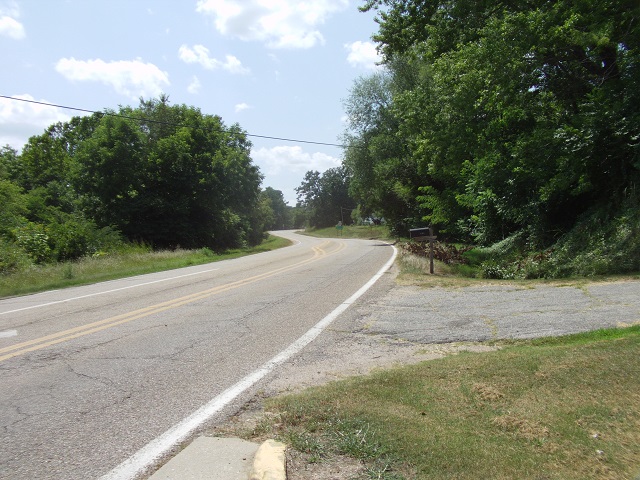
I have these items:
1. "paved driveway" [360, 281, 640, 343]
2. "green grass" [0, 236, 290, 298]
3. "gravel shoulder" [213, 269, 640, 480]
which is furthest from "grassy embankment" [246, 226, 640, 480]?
"green grass" [0, 236, 290, 298]

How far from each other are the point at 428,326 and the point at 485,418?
329 cm

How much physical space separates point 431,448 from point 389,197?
129ft

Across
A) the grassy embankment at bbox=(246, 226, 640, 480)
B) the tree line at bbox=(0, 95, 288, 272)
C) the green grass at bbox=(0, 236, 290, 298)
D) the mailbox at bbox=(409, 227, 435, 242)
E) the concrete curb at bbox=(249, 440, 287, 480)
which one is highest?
the tree line at bbox=(0, 95, 288, 272)

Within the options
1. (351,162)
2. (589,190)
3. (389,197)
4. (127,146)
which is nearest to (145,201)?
(127,146)

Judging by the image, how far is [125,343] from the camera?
6340mm

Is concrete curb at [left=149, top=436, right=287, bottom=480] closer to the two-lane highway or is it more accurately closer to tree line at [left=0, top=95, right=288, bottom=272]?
the two-lane highway

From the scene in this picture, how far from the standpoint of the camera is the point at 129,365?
535 centimetres

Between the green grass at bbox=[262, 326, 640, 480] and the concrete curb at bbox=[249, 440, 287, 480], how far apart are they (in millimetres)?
154

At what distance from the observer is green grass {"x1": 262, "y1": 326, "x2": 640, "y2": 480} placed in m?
2.90

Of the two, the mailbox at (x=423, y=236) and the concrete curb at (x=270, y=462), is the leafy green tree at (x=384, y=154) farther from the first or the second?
the concrete curb at (x=270, y=462)

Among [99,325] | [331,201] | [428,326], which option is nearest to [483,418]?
[428,326]

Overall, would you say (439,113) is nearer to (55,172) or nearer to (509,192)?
(509,192)

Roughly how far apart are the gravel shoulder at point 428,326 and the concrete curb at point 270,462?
77 millimetres

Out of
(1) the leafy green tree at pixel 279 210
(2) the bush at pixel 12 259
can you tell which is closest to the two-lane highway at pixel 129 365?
(2) the bush at pixel 12 259
